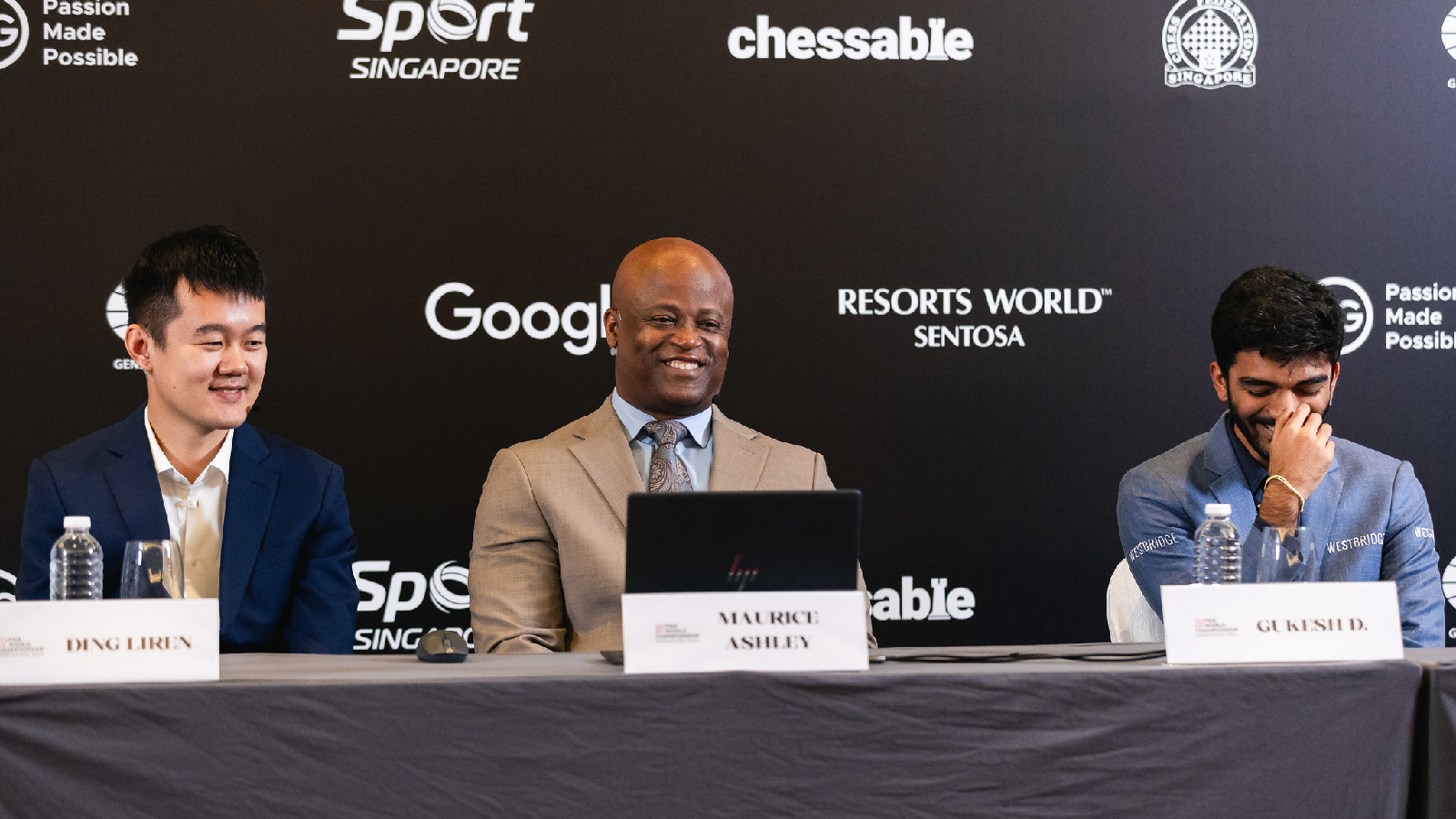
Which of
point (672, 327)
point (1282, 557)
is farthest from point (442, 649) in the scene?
point (1282, 557)

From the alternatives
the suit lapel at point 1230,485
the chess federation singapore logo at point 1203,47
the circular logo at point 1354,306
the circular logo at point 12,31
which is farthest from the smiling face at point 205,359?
the circular logo at point 1354,306

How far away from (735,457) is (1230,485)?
3.16ft

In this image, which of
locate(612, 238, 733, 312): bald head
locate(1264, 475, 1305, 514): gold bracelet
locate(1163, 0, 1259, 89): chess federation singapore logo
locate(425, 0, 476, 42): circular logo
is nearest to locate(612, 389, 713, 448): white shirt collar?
locate(612, 238, 733, 312): bald head

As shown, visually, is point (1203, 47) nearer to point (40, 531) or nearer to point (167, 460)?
point (167, 460)

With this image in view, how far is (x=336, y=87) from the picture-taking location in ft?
10.1

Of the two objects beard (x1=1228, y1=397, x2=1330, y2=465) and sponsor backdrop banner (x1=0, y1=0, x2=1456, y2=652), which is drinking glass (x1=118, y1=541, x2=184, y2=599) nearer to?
sponsor backdrop banner (x1=0, y1=0, x2=1456, y2=652)

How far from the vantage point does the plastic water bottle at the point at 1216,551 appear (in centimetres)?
192

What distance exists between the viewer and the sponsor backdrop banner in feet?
9.94

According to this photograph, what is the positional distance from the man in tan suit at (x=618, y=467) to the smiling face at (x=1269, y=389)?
833mm

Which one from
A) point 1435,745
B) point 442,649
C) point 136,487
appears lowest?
point 1435,745

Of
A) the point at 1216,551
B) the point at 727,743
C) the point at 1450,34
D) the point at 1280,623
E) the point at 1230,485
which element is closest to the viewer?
the point at 727,743

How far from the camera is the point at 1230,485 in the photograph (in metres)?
2.48

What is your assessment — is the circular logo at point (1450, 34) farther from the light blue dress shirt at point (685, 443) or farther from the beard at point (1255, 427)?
the light blue dress shirt at point (685, 443)

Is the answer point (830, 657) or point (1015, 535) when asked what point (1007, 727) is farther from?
point (1015, 535)
